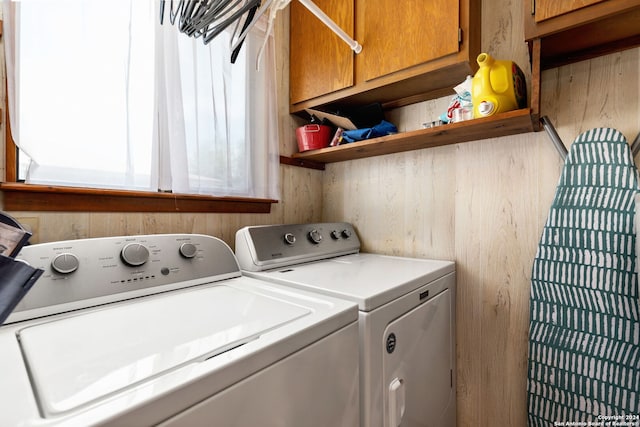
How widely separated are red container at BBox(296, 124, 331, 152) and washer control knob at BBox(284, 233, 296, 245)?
1.99ft

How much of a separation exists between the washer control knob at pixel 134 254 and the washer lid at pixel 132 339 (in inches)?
5.2

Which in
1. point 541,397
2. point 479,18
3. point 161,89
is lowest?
point 541,397

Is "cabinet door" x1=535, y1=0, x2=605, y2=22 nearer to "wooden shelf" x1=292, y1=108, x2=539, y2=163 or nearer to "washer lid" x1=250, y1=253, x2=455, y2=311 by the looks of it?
"wooden shelf" x1=292, y1=108, x2=539, y2=163

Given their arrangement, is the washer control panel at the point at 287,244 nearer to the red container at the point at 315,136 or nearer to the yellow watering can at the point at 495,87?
the red container at the point at 315,136

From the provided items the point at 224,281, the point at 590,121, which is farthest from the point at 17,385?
the point at 590,121

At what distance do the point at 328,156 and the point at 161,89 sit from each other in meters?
0.93

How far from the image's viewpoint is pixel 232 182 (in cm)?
155

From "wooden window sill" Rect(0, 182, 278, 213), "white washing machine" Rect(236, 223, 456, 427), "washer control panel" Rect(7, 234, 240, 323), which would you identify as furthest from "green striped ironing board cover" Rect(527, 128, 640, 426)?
"wooden window sill" Rect(0, 182, 278, 213)

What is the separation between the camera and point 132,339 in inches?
25.2

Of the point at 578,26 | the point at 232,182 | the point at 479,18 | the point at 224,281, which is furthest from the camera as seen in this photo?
the point at 232,182

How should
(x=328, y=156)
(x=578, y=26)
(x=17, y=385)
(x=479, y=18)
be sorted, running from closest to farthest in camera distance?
1. (x=17, y=385)
2. (x=578, y=26)
3. (x=479, y=18)
4. (x=328, y=156)

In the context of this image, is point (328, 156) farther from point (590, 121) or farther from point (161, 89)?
point (590, 121)

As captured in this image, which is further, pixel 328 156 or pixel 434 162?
pixel 328 156

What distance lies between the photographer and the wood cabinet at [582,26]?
97cm
